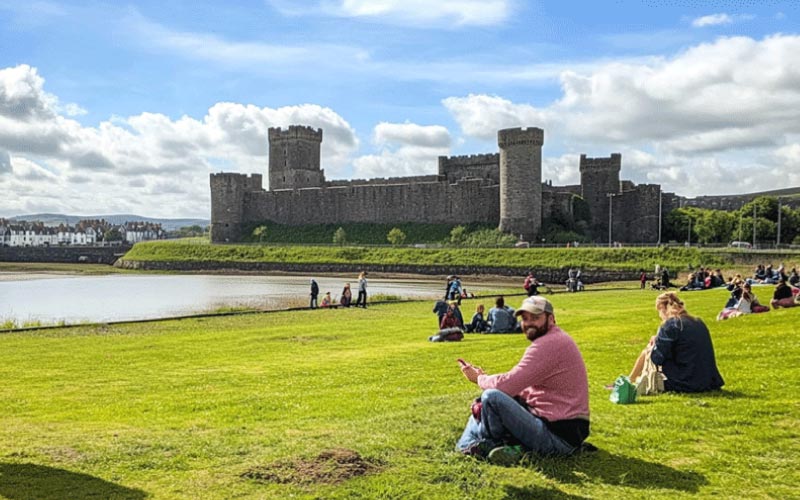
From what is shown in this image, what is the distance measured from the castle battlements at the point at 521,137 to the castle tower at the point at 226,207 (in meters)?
38.5

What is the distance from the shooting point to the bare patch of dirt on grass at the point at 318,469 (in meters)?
6.08

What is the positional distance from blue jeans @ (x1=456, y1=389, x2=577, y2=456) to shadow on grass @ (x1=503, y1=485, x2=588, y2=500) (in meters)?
0.70

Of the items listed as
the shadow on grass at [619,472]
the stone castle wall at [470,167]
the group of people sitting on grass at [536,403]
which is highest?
the stone castle wall at [470,167]

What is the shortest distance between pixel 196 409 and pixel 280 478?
3.56m

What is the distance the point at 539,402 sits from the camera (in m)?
6.52

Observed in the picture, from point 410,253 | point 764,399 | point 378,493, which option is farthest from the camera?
point 410,253

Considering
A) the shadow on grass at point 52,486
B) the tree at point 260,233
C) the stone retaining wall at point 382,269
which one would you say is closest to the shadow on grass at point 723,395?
the shadow on grass at point 52,486

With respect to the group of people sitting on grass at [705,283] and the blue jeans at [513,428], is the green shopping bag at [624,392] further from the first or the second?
the group of people sitting on grass at [705,283]

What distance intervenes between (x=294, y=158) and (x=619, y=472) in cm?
9338

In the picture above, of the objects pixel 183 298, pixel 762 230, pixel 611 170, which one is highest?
pixel 611 170

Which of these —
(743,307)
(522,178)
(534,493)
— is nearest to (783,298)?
(743,307)

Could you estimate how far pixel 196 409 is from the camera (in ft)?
30.6

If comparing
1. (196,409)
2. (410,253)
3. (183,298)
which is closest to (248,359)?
(196,409)

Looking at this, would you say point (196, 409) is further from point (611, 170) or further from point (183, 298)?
point (611, 170)
